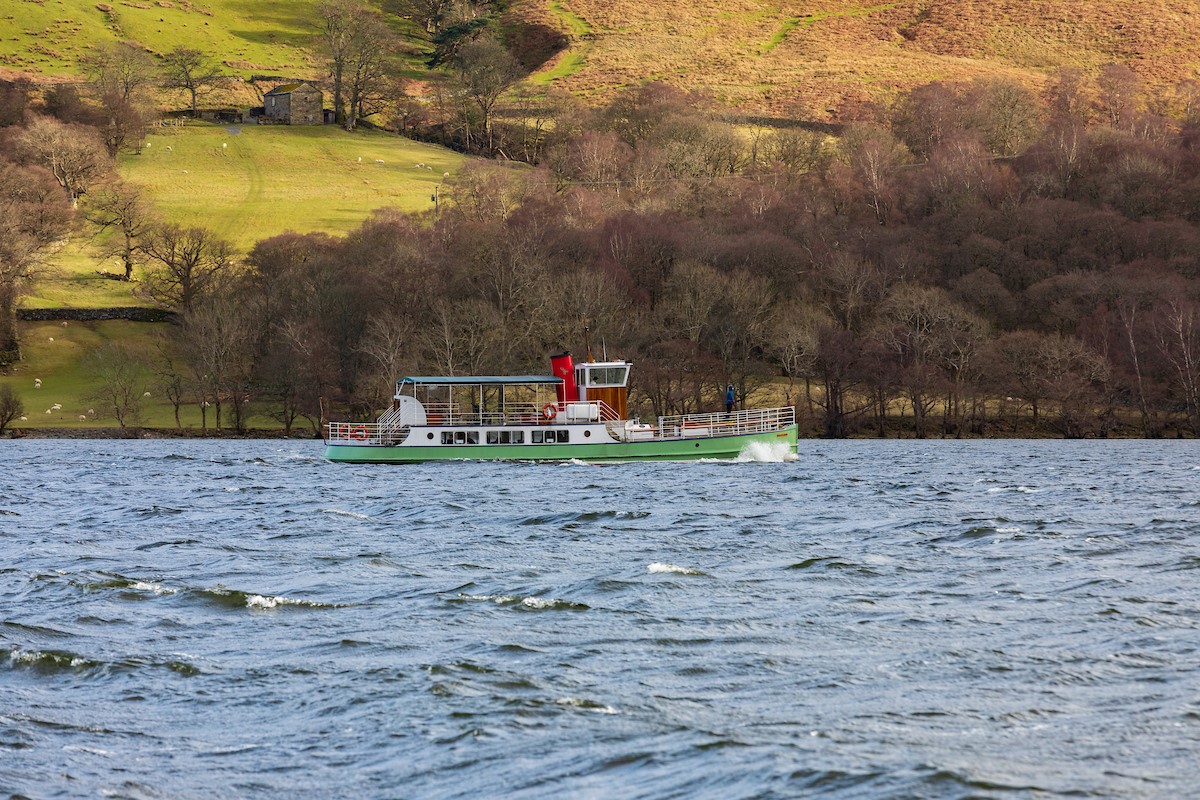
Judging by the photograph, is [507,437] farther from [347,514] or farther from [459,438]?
[347,514]

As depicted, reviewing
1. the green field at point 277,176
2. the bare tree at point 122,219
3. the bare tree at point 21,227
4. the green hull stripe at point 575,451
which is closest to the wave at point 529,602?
the green hull stripe at point 575,451

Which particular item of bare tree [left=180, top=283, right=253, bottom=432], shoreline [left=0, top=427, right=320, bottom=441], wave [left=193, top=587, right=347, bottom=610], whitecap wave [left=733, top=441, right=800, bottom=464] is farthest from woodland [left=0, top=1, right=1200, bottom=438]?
wave [left=193, top=587, right=347, bottom=610]

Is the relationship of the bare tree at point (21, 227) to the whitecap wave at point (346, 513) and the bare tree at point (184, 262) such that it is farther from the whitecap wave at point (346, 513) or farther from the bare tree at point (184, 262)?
the whitecap wave at point (346, 513)

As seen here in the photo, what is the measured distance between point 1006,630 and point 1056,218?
10824 cm

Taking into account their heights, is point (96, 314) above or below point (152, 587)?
above

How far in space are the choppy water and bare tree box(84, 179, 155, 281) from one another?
102099 millimetres

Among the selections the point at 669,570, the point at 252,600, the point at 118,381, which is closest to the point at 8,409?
the point at 118,381

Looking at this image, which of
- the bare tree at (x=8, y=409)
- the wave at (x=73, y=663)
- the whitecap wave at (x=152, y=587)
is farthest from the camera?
the bare tree at (x=8, y=409)

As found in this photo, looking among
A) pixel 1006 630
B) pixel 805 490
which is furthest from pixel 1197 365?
pixel 1006 630

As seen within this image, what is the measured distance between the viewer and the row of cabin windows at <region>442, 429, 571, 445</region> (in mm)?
71688

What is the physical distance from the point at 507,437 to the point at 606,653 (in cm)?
5087

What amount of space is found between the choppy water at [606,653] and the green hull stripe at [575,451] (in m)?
25.0

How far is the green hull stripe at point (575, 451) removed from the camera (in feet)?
232

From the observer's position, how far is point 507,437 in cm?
7300
